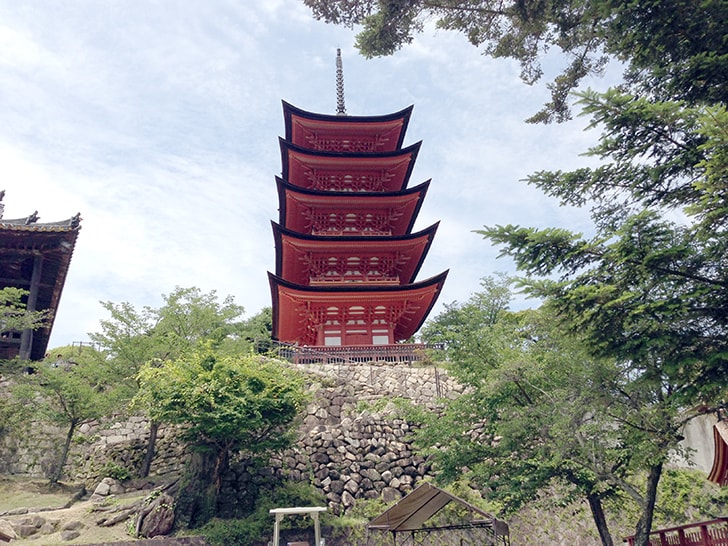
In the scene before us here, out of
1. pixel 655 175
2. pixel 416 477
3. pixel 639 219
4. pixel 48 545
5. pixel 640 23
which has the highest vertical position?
pixel 640 23

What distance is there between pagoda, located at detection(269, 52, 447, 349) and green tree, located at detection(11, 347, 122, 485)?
24.0 ft

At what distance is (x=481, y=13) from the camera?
28.6ft

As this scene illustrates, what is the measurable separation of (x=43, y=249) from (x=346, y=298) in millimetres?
10674

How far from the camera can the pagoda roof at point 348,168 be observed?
23.9 m

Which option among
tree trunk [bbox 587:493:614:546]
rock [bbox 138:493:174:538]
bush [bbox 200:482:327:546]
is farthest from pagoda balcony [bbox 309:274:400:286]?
tree trunk [bbox 587:493:614:546]

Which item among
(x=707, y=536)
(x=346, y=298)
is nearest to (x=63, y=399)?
(x=346, y=298)

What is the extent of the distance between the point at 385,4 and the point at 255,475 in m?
11.0

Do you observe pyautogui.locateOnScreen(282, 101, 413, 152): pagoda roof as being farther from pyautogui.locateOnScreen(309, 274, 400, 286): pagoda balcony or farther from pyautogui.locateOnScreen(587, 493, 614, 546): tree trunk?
pyautogui.locateOnScreen(587, 493, 614, 546): tree trunk

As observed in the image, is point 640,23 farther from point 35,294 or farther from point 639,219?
point 35,294

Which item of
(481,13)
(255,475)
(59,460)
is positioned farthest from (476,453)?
(59,460)

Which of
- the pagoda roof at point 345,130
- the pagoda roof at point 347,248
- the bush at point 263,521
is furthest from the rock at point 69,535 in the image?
the pagoda roof at point 345,130

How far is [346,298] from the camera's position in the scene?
19.7 meters

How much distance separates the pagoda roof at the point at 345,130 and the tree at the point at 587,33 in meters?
16.7

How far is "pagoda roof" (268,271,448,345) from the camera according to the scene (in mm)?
19469
